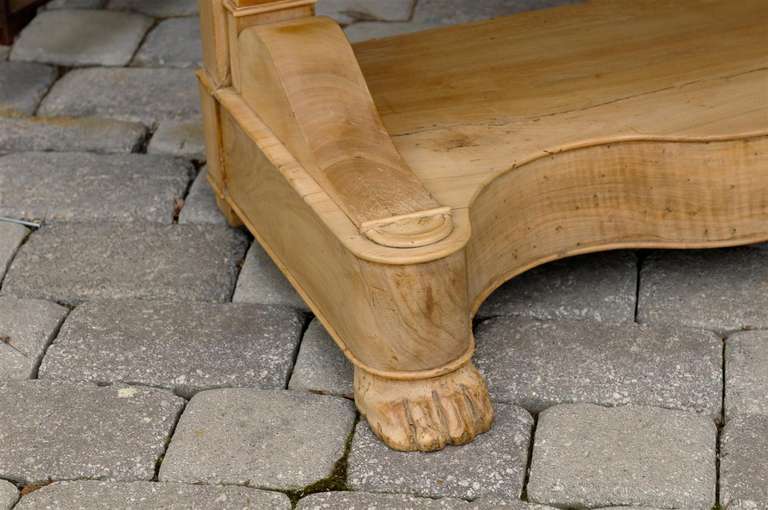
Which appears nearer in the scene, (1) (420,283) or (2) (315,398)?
(1) (420,283)

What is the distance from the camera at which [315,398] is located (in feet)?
7.71

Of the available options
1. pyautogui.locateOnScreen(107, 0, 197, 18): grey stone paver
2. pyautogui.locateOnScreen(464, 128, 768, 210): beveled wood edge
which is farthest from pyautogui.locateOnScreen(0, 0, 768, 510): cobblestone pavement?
pyautogui.locateOnScreen(107, 0, 197, 18): grey stone paver

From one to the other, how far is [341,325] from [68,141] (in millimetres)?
1198

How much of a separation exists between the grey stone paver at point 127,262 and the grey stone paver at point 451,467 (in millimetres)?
593

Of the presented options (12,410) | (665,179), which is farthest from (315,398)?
(665,179)

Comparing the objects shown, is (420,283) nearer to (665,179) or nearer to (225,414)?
(225,414)

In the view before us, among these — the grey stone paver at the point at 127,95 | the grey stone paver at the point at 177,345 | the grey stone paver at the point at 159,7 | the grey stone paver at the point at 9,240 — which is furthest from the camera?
the grey stone paver at the point at 159,7

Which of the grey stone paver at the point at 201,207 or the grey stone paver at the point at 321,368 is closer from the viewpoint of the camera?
the grey stone paver at the point at 321,368

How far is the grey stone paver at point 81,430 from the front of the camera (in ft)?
7.17

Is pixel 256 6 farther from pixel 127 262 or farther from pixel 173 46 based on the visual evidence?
pixel 173 46

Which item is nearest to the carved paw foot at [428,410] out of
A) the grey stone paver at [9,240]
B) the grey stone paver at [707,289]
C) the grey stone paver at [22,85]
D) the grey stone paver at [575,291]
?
the grey stone paver at [575,291]

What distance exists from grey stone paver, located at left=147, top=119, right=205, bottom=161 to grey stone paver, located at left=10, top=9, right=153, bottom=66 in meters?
0.41

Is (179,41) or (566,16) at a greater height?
(566,16)

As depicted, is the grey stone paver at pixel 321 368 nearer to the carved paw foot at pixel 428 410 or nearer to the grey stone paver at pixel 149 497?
the carved paw foot at pixel 428 410
